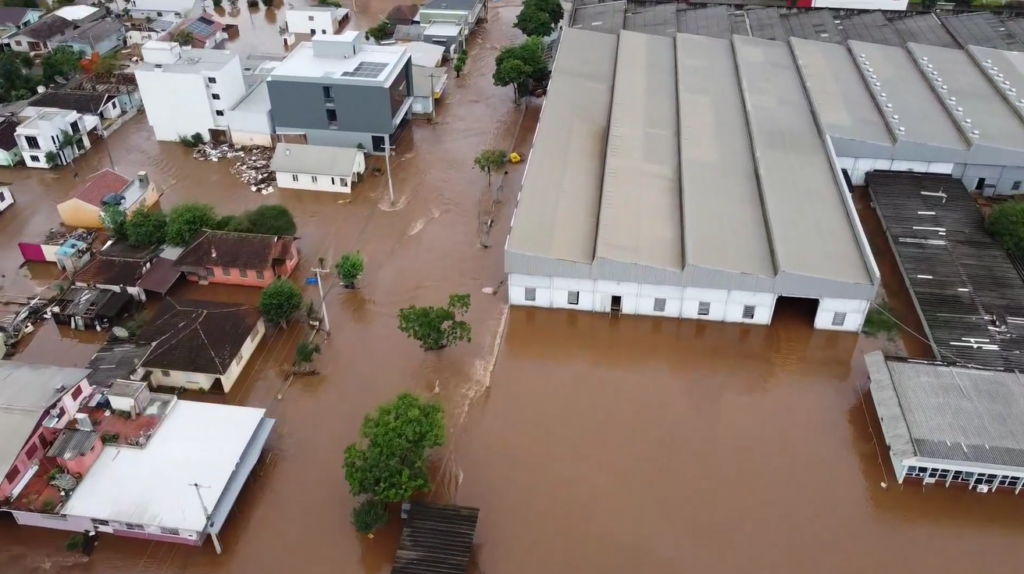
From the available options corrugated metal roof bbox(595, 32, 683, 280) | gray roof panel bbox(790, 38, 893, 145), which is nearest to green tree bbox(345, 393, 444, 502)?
corrugated metal roof bbox(595, 32, 683, 280)

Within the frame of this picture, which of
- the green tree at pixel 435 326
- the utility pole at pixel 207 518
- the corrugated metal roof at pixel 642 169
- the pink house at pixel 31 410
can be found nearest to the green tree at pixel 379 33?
the corrugated metal roof at pixel 642 169

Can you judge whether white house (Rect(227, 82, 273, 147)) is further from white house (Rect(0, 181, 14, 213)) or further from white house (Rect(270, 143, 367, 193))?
white house (Rect(0, 181, 14, 213))

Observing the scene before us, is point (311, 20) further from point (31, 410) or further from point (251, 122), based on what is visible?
point (31, 410)

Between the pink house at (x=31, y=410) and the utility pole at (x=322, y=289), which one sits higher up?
the pink house at (x=31, y=410)

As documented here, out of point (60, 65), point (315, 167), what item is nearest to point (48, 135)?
point (60, 65)

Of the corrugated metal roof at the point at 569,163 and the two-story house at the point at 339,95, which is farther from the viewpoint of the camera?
the two-story house at the point at 339,95

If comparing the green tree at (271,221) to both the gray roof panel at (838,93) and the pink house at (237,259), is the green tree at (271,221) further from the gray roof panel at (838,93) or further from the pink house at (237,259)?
the gray roof panel at (838,93)

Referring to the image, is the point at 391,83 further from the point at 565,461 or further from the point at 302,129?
the point at 565,461

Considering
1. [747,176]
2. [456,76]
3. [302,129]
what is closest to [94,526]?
[302,129]

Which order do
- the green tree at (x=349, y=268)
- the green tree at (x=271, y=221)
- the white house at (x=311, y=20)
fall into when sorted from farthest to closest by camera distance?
1. the white house at (x=311, y=20)
2. the green tree at (x=271, y=221)
3. the green tree at (x=349, y=268)
